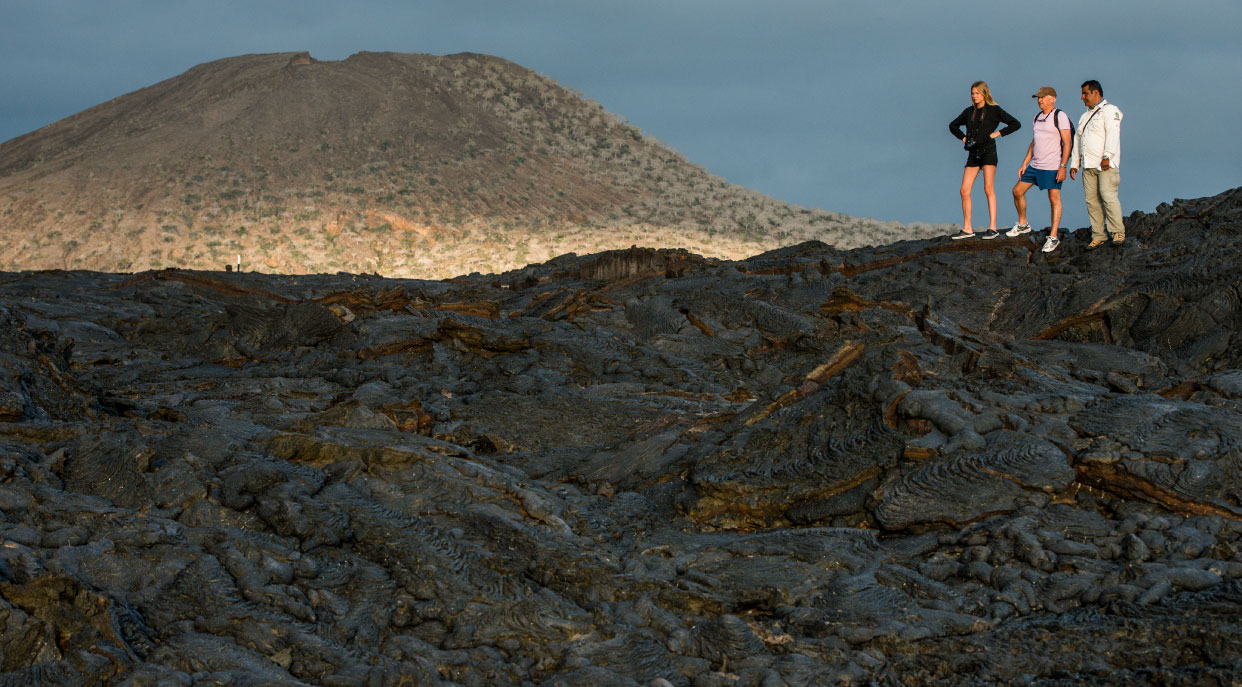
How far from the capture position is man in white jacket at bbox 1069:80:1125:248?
960cm

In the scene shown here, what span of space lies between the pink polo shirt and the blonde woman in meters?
0.54

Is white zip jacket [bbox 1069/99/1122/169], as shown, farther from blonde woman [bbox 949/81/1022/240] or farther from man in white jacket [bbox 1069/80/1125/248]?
blonde woman [bbox 949/81/1022/240]

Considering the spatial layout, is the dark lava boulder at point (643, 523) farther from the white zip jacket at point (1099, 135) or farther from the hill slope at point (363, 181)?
the hill slope at point (363, 181)

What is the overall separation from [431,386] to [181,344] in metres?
3.84

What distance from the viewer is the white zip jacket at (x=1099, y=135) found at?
959 centimetres

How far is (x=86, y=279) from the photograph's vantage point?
48.3 feet

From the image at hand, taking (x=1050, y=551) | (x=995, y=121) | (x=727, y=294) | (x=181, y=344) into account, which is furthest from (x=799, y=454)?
(x=181, y=344)

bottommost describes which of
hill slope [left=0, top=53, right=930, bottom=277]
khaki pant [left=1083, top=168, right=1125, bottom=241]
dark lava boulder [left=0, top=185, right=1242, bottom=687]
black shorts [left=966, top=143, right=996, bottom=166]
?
dark lava boulder [left=0, top=185, right=1242, bottom=687]

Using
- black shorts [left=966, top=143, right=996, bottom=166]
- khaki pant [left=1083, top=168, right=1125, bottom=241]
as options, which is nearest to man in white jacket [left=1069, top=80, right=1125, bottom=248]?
khaki pant [left=1083, top=168, right=1125, bottom=241]

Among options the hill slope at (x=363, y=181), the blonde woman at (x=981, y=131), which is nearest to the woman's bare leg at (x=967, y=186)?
the blonde woman at (x=981, y=131)

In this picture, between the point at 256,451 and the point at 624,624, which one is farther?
the point at 256,451

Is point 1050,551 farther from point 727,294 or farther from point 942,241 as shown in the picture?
point 942,241

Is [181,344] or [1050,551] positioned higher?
[181,344]

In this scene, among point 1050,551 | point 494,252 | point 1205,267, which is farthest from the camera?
point 494,252
